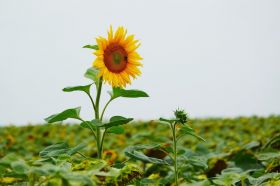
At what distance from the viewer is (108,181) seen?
1.49m

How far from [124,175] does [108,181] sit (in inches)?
4.2

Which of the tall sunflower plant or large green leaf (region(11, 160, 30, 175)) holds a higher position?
the tall sunflower plant

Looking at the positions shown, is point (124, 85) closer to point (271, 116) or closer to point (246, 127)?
point (246, 127)

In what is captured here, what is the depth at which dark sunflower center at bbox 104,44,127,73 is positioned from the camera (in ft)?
6.98

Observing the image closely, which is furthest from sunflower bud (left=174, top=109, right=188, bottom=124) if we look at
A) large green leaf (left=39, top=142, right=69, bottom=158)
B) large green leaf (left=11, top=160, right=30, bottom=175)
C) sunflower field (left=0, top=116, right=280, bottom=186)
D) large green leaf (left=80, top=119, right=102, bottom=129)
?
large green leaf (left=11, top=160, right=30, bottom=175)

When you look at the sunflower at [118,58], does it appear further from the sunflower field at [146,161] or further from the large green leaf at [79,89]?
the sunflower field at [146,161]

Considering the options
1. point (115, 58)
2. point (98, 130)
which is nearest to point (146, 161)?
point (98, 130)

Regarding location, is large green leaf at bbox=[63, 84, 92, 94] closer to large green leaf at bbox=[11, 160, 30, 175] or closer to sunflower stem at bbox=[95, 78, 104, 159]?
sunflower stem at bbox=[95, 78, 104, 159]

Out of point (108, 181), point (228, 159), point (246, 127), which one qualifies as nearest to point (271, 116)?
point (246, 127)

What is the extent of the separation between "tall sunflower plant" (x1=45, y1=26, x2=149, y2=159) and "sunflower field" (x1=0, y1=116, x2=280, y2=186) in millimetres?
106

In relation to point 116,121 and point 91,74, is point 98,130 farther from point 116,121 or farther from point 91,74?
point 91,74

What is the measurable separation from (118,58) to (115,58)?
2 centimetres

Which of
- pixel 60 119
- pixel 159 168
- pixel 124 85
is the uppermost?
pixel 124 85

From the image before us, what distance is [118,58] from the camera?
218 centimetres
